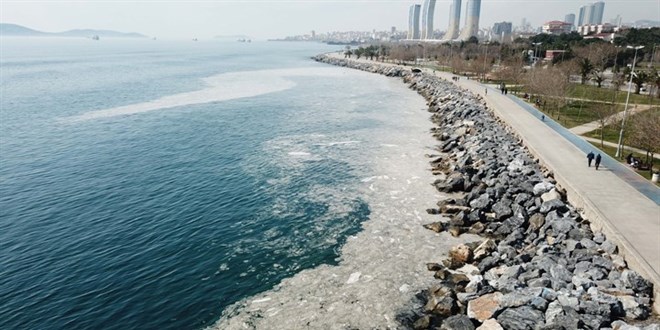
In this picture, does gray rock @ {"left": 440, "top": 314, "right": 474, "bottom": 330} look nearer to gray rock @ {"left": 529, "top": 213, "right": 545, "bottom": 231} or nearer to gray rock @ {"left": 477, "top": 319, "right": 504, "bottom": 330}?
gray rock @ {"left": 477, "top": 319, "right": 504, "bottom": 330}

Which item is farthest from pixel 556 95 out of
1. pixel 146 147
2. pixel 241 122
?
pixel 146 147

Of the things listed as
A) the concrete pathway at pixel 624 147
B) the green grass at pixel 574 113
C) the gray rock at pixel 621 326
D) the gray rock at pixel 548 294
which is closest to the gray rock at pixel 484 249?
the gray rock at pixel 548 294

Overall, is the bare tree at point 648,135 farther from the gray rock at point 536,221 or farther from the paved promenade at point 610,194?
the gray rock at point 536,221

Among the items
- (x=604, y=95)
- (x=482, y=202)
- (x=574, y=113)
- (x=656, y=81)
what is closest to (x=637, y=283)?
(x=482, y=202)

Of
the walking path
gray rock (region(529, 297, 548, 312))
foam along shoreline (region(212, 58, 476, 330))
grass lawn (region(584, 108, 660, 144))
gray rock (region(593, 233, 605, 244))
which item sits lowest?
foam along shoreline (region(212, 58, 476, 330))

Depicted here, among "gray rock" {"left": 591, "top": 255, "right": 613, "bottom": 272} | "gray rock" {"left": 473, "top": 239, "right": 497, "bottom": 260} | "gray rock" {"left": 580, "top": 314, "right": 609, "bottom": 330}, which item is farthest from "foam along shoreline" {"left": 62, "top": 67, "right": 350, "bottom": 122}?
"gray rock" {"left": 580, "top": 314, "right": 609, "bottom": 330}

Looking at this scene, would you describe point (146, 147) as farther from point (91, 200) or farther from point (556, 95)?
point (556, 95)

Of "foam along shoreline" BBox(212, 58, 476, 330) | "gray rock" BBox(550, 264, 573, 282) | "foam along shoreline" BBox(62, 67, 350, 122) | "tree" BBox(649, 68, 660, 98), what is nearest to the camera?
"foam along shoreline" BBox(212, 58, 476, 330)
